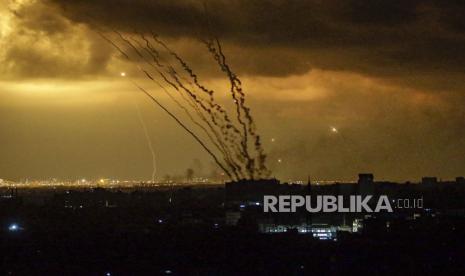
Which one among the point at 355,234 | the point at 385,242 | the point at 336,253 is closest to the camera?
the point at 336,253

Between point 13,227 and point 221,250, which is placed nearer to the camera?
point 221,250

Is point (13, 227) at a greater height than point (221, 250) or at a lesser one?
greater

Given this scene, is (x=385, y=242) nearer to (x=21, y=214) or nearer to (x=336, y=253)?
(x=336, y=253)

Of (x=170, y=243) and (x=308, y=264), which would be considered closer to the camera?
(x=308, y=264)

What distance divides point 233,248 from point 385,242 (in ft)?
41.9

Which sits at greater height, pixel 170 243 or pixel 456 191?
pixel 456 191

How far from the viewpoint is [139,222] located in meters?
116

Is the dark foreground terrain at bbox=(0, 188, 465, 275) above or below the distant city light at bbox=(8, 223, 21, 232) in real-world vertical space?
below

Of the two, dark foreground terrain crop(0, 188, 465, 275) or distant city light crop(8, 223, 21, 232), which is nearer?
dark foreground terrain crop(0, 188, 465, 275)

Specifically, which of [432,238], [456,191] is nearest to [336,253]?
[432,238]

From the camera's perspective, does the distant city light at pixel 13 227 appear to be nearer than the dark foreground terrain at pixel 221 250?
No

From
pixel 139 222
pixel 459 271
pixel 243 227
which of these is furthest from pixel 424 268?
pixel 139 222

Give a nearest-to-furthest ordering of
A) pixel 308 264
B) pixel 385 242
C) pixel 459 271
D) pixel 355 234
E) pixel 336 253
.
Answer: pixel 459 271 < pixel 308 264 < pixel 336 253 < pixel 385 242 < pixel 355 234

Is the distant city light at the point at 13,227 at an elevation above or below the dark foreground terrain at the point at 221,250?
above
